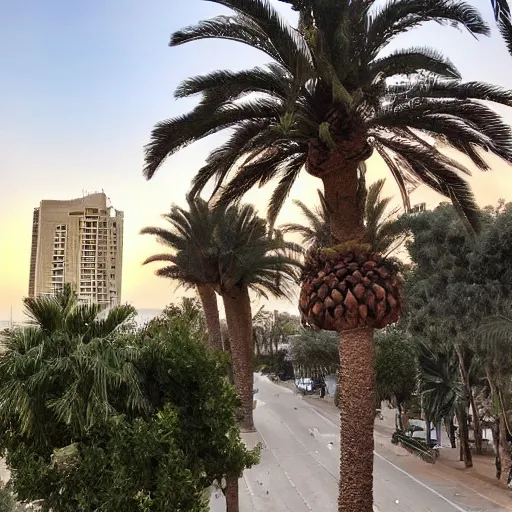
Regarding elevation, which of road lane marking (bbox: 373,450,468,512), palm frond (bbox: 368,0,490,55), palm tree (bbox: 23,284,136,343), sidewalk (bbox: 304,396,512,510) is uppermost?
palm frond (bbox: 368,0,490,55)

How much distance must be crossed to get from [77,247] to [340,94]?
1821cm

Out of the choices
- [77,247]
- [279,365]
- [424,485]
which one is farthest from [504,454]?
[279,365]

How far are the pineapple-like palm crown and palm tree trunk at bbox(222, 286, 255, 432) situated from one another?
10.2 metres

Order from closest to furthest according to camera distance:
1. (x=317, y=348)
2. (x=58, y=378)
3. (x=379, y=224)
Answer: (x=58, y=378) → (x=379, y=224) → (x=317, y=348)

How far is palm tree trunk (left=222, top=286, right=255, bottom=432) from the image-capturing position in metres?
18.4

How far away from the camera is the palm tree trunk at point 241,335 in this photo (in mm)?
18359

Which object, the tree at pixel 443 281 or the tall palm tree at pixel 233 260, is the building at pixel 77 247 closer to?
the tall palm tree at pixel 233 260

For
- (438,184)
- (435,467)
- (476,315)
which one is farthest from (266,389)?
(438,184)

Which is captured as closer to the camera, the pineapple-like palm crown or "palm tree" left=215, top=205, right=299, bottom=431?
the pineapple-like palm crown

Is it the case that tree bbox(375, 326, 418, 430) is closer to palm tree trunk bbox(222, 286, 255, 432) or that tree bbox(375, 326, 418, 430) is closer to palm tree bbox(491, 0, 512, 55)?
palm tree trunk bbox(222, 286, 255, 432)

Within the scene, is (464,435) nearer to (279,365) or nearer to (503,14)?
(503,14)

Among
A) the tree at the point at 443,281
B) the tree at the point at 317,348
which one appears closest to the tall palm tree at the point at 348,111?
the tree at the point at 443,281

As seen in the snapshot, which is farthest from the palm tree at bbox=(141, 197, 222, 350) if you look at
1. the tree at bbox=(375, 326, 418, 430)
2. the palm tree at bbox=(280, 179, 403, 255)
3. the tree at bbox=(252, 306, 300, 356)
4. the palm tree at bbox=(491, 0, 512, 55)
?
the tree at bbox=(252, 306, 300, 356)

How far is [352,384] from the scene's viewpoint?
7352 millimetres
